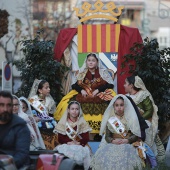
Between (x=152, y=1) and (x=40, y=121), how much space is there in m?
47.5

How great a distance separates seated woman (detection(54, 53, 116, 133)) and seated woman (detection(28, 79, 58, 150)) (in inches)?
18.1

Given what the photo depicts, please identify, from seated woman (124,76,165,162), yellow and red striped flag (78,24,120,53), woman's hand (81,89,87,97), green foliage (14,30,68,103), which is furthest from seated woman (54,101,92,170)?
yellow and red striped flag (78,24,120,53)

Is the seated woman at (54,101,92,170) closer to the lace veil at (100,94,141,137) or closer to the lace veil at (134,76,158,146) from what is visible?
the lace veil at (100,94,141,137)

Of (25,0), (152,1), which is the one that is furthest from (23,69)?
(152,1)

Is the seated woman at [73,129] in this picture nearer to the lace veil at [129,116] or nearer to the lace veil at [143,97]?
the lace veil at [129,116]

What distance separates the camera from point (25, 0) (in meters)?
37.4

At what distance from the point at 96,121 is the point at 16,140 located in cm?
731

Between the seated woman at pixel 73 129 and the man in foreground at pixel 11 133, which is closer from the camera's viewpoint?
the man in foreground at pixel 11 133

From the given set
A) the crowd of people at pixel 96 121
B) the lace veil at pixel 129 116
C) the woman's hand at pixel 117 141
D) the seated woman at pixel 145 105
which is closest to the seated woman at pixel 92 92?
the crowd of people at pixel 96 121

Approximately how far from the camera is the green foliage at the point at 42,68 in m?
17.2

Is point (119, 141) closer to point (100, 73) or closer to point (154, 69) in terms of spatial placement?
point (100, 73)

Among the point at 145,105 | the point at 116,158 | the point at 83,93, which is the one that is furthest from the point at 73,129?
the point at 83,93

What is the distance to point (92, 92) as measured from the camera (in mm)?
16172

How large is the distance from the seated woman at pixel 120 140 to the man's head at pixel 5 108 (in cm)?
431
